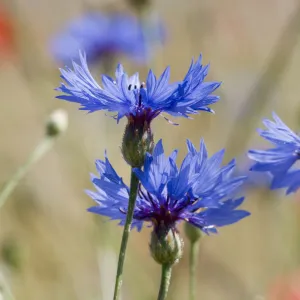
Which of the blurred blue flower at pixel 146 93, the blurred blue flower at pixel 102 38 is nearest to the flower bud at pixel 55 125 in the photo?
the blurred blue flower at pixel 146 93

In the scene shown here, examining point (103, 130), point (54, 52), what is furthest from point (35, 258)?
point (103, 130)

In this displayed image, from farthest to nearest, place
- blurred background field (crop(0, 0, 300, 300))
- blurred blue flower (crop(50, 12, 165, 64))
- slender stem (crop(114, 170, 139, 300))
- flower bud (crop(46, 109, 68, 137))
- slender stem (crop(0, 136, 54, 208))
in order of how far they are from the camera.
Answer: blurred blue flower (crop(50, 12, 165, 64)), blurred background field (crop(0, 0, 300, 300)), flower bud (crop(46, 109, 68, 137)), slender stem (crop(0, 136, 54, 208)), slender stem (crop(114, 170, 139, 300))

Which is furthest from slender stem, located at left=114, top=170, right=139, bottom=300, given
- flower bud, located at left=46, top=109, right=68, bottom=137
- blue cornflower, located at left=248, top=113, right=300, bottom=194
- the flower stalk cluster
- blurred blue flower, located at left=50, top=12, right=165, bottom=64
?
blurred blue flower, located at left=50, top=12, right=165, bottom=64

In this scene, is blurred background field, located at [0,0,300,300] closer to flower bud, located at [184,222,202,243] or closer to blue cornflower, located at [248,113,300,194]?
flower bud, located at [184,222,202,243]

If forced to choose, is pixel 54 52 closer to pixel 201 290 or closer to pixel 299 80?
pixel 201 290

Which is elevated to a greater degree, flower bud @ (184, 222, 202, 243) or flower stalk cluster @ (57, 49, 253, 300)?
flower stalk cluster @ (57, 49, 253, 300)

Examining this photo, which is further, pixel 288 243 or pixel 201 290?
pixel 201 290

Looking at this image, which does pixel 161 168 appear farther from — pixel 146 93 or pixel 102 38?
pixel 102 38
